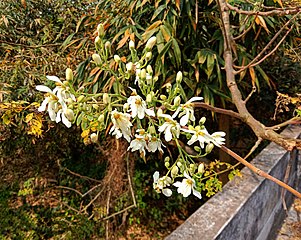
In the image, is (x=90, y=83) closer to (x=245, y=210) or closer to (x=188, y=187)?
(x=245, y=210)

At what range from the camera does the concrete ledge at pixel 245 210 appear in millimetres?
1379

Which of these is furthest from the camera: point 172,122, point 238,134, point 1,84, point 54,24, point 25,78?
point 238,134

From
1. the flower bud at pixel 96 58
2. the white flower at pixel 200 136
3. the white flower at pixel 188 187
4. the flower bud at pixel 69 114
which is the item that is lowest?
the white flower at pixel 188 187

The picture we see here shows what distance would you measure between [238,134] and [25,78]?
2.24 meters

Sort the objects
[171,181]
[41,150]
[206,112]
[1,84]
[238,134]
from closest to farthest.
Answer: [171,181]
[1,84]
[206,112]
[41,150]
[238,134]

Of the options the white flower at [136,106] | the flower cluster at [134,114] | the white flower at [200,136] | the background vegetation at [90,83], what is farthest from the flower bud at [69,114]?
the background vegetation at [90,83]

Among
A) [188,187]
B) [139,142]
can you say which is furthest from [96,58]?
[188,187]

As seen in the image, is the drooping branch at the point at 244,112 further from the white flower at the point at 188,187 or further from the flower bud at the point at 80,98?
the flower bud at the point at 80,98

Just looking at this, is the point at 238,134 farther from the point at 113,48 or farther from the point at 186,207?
the point at 113,48

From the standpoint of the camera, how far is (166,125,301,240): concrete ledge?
1379 millimetres

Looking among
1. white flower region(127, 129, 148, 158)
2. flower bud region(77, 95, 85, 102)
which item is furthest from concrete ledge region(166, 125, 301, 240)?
flower bud region(77, 95, 85, 102)

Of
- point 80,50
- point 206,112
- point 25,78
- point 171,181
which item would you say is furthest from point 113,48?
point 171,181

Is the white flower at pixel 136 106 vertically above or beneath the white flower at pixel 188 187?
above

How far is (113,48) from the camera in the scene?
217cm
